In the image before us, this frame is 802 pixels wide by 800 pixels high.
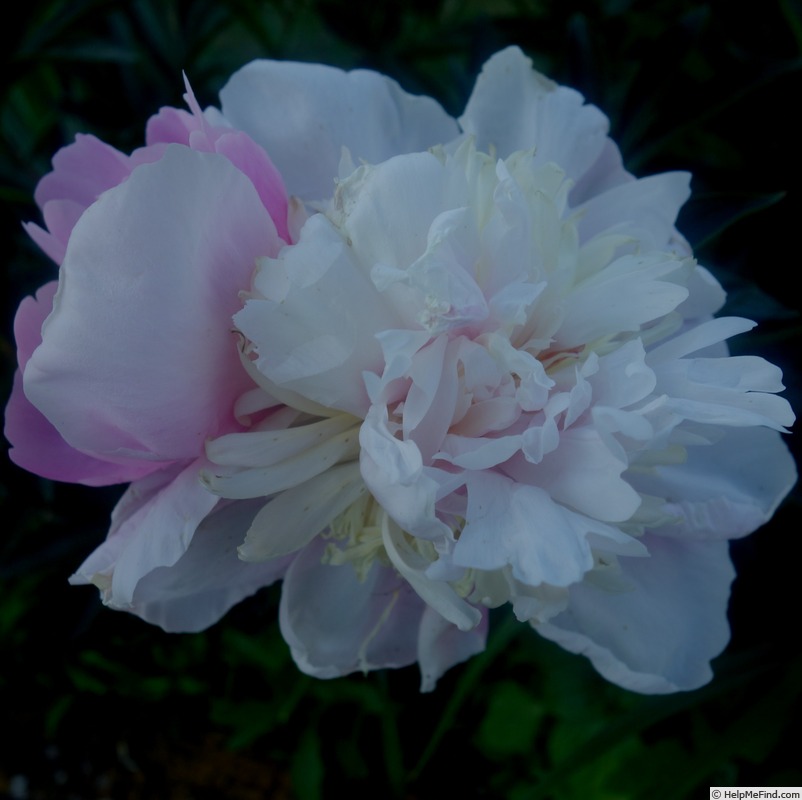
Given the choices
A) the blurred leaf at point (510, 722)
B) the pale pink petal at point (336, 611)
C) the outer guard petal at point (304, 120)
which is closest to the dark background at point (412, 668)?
the blurred leaf at point (510, 722)

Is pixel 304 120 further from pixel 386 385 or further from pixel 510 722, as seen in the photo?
pixel 510 722

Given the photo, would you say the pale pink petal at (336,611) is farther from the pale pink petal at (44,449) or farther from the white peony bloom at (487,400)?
the pale pink petal at (44,449)

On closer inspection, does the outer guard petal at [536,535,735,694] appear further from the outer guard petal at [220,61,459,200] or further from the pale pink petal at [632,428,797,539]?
the outer guard petal at [220,61,459,200]

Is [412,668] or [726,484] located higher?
[726,484]

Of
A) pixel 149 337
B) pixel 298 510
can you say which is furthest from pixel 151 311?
pixel 298 510

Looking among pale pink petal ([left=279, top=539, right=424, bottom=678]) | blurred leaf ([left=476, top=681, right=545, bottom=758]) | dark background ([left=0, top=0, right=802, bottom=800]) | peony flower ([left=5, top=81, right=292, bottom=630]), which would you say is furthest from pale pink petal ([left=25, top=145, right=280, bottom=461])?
blurred leaf ([left=476, top=681, right=545, bottom=758])

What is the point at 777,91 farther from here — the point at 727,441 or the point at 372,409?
the point at 372,409

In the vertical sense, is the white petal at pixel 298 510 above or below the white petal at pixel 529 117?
below
